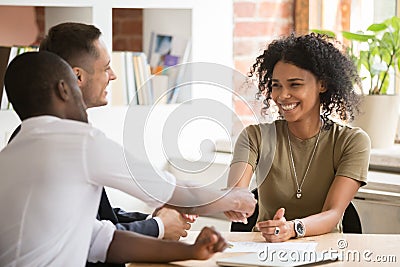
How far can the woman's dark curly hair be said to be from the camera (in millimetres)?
2779

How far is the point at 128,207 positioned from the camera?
12.0 feet

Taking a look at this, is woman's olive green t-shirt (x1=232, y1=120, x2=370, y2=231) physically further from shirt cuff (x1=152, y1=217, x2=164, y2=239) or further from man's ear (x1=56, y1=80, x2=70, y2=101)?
man's ear (x1=56, y1=80, x2=70, y2=101)

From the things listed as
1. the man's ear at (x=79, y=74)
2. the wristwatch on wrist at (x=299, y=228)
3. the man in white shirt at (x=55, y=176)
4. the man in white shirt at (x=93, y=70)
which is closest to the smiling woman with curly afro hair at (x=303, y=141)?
the wristwatch on wrist at (x=299, y=228)

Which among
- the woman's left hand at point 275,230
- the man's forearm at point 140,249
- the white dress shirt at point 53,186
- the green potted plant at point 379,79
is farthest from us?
the green potted plant at point 379,79

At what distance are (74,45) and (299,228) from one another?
839mm

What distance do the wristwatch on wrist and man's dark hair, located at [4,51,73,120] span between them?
92 cm

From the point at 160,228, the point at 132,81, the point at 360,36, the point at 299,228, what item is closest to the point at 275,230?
the point at 299,228

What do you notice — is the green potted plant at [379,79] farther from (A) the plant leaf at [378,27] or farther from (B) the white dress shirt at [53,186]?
(B) the white dress shirt at [53,186]

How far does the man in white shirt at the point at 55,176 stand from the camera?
171 cm

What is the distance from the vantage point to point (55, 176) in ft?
5.59

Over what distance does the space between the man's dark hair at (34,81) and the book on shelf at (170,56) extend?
1.98m

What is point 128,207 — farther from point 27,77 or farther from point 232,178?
point 27,77

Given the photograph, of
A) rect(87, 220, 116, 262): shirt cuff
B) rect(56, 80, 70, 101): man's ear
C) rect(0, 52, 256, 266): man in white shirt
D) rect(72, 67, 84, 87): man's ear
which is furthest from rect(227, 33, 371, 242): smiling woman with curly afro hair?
rect(56, 80, 70, 101): man's ear

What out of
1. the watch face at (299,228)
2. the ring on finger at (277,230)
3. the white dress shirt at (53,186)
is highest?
the white dress shirt at (53,186)
